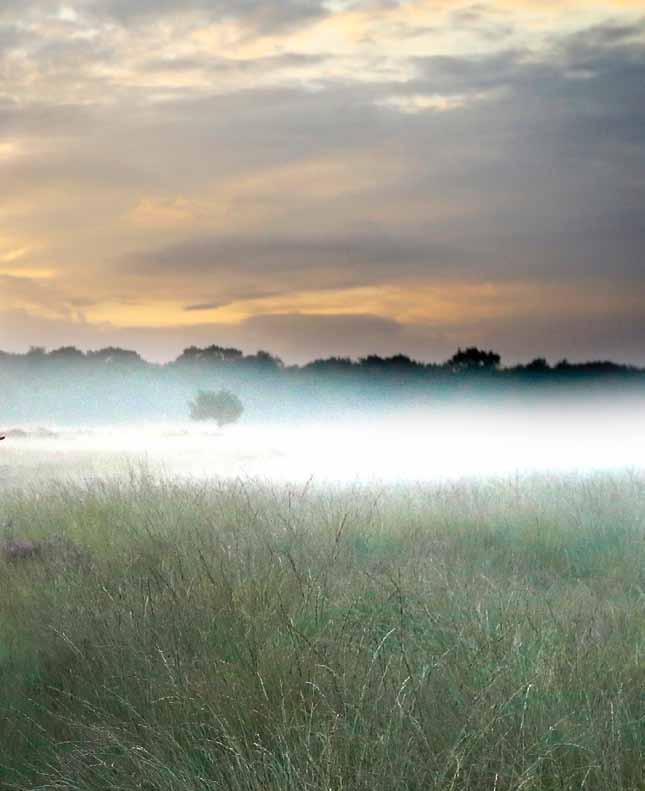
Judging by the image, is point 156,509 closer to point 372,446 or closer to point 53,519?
point 53,519

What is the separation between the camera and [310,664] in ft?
13.7

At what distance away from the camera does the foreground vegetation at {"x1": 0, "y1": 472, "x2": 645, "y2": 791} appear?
→ 3391mm

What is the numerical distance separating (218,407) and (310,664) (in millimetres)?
46347

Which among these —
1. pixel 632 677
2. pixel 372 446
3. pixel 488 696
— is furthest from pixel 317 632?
pixel 372 446

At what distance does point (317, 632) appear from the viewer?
4.78m

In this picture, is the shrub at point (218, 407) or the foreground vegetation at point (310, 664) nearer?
the foreground vegetation at point (310, 664)

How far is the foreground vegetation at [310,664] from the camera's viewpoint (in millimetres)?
3391

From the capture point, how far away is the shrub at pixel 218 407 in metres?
50.0

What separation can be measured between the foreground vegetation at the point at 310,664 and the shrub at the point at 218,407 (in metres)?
41.3

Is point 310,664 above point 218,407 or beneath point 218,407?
above

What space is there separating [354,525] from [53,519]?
3134mm

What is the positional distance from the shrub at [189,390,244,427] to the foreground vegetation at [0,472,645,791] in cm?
4128

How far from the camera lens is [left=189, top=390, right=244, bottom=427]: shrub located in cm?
5003

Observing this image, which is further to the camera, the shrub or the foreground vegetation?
the shrub
